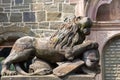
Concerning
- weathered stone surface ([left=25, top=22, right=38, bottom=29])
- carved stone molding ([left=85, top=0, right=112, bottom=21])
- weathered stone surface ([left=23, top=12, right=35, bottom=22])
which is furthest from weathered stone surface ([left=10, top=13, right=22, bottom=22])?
carved stone molding ([left=85, top=0, right=112, bottom=21])

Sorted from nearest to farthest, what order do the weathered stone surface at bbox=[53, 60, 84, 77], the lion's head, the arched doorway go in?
the weathered stone surface at bbox=[53, 60, 84, 77] → the lion's head → the arched doorway

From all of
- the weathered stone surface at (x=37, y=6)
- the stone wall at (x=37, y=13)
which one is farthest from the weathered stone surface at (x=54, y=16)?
the weathered stone surface at (x=37, y=6)

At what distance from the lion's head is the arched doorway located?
5904 millimetres

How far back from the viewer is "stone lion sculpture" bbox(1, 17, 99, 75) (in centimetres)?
464

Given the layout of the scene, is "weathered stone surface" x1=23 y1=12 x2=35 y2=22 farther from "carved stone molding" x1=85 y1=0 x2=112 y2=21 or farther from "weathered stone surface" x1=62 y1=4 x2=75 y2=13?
"carved stone molding" x1=85 y1=0 x2=112 y2=21

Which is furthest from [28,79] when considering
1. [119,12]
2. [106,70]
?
[119,12]

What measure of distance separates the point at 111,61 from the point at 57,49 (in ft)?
20.0

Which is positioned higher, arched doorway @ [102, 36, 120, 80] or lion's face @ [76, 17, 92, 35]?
lion's face @ [76, 17, 92, 35]

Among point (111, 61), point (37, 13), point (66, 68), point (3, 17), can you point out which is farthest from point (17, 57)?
point (3, 17)

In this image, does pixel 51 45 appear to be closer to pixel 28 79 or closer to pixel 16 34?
pixel 28 79

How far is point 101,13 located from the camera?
1113 centimetres

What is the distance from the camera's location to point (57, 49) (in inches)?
184

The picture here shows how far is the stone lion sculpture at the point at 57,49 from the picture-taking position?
4641mm

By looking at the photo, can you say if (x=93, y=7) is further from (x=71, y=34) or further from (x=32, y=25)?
(x=71, y=34)
